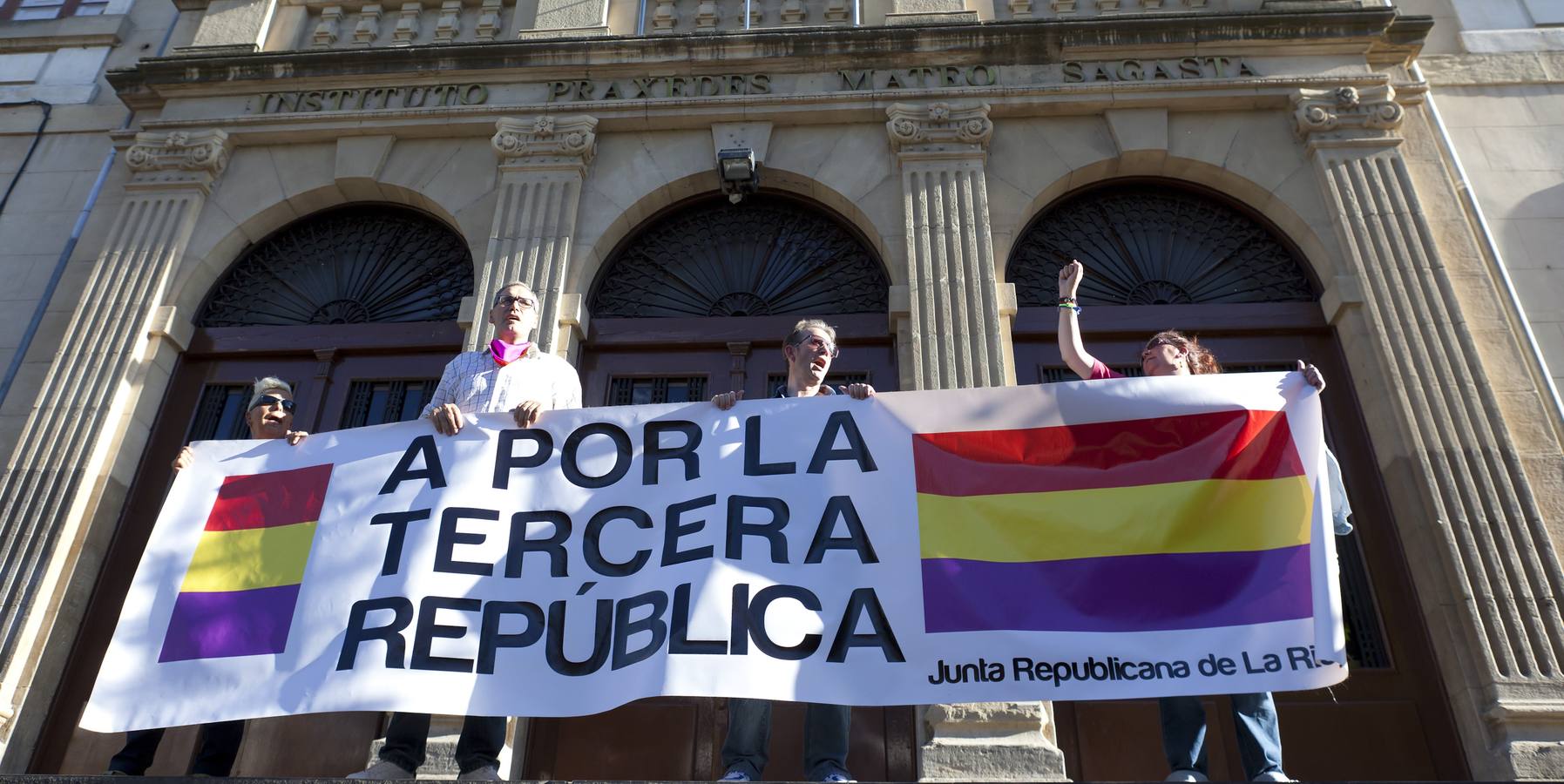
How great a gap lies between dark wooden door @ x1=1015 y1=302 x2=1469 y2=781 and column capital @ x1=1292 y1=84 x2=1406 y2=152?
78.6 inches

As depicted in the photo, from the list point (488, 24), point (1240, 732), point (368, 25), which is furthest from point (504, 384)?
point (368, 25)

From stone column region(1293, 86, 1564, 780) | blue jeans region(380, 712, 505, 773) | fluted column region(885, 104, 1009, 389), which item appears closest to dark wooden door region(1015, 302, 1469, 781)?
stone column region(1293, 86, 1564, 780)

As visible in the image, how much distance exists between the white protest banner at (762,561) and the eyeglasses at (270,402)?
2.01ft

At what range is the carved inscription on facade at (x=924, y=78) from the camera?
9531mm

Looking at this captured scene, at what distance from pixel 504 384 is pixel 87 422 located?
432 centimetres

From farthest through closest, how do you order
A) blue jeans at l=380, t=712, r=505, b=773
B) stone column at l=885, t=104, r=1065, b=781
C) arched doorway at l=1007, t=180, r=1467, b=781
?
1. arched doorway at l=1007, t=180, r=1467, b=781
2. stone column at l=885, t=104, r=1065, b=781
3. blue jeans at l=380, t=712, r=505, b=773

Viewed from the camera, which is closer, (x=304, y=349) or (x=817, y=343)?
(x=817, y=343)

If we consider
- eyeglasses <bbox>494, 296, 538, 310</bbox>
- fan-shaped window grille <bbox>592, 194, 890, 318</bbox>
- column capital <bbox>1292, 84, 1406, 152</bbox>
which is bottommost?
eyeglasses <bbox>494, 296, 538, 310</bbox>

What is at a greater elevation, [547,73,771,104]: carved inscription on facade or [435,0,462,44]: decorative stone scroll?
[435,0,462,44]: decorative stone scroll

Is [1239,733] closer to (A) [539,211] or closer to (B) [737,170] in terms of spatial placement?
(B) [737,170]

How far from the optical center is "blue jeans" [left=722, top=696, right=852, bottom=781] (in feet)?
17.1

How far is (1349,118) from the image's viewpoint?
8.98 meters

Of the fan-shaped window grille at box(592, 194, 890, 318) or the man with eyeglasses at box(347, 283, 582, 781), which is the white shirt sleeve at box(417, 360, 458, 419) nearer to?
the man with eyeglasses at box(347, 283, 582, 781)

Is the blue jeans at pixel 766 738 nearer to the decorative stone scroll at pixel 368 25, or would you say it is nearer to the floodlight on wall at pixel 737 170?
the floodlight on wall at pixel 737 170
